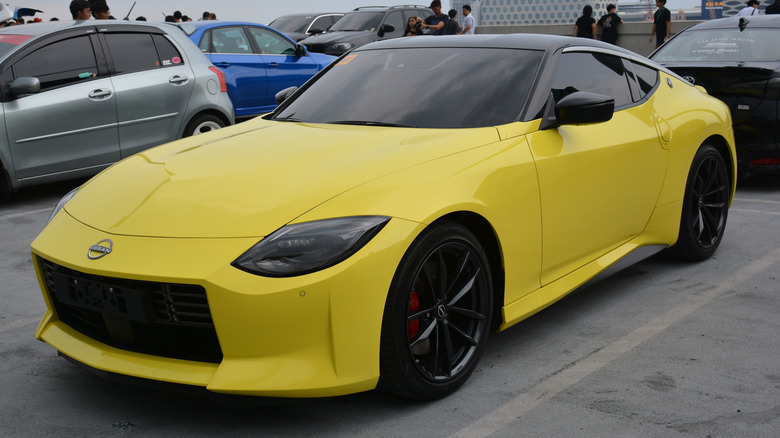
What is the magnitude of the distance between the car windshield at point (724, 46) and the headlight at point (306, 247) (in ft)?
20.4

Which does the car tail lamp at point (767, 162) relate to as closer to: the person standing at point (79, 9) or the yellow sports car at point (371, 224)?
the yellow sports car at point (371, 224)

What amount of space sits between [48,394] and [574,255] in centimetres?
241

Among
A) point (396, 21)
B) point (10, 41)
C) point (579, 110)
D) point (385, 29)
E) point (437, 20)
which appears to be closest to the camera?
point (579, 110)

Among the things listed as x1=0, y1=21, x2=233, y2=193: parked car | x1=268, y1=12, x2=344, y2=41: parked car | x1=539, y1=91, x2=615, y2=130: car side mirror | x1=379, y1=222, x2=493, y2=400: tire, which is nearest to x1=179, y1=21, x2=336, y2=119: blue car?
x1=0, y1=21, x2=233, y2=193: parked car

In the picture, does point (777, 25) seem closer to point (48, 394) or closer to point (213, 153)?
point (213, 153)

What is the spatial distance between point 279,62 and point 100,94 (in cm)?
405

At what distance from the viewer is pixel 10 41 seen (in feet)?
25.0

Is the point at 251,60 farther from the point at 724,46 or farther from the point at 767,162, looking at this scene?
the point at 767,162

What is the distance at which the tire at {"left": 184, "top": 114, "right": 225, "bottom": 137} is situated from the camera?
863cm

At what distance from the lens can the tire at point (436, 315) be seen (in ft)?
10.2

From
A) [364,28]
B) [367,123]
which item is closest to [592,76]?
[367,123]

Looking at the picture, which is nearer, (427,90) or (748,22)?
(427,90)

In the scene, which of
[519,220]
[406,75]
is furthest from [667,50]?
[519,220]

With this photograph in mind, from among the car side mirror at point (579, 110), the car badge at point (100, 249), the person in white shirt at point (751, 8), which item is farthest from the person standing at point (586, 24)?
the car badge at point (100, 249)
